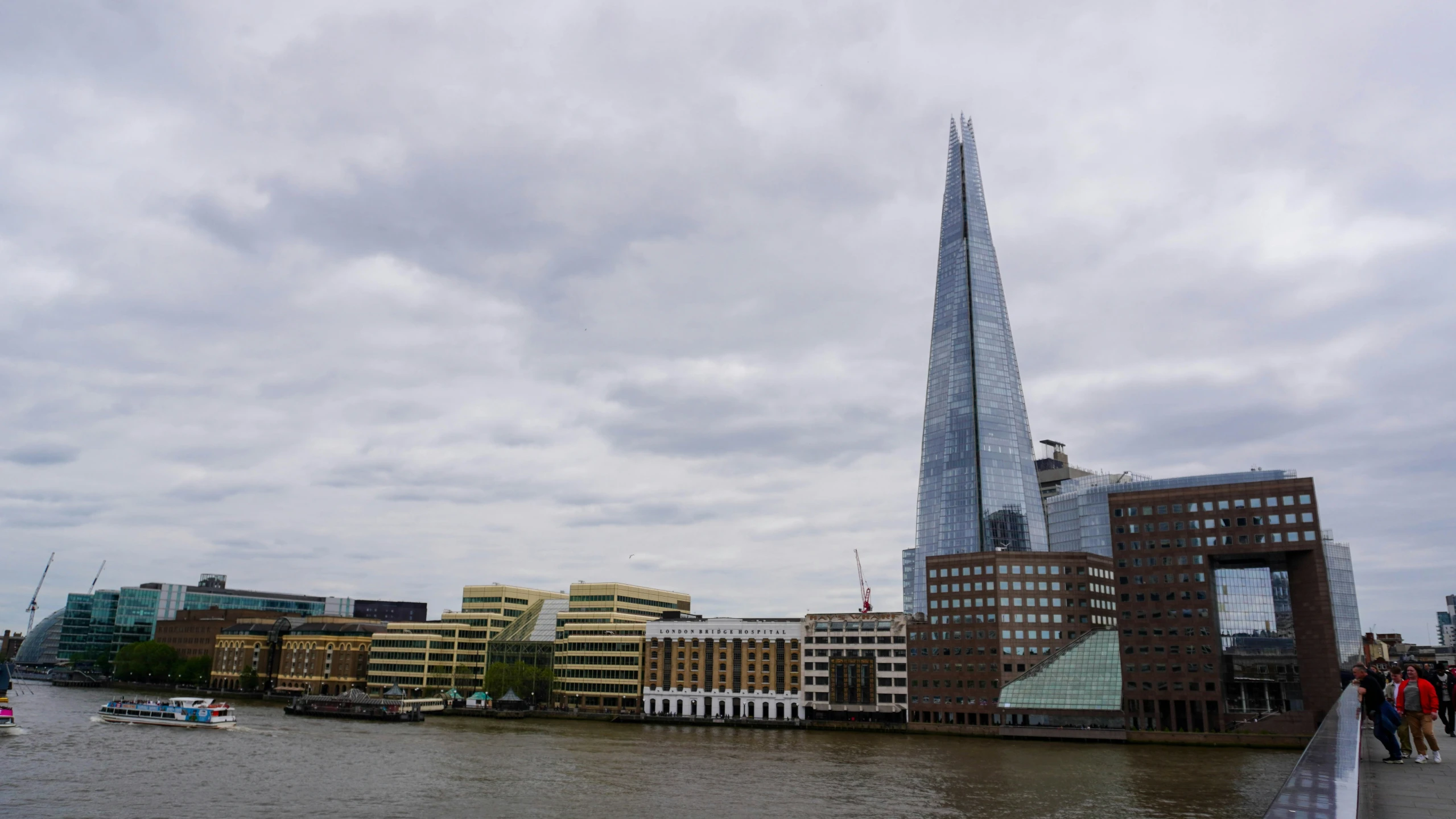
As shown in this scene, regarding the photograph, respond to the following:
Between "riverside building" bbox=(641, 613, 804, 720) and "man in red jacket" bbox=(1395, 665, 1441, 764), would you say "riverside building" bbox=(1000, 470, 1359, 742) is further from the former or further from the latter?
"man in red jacket" bbox=(1395, 665, 1441, 764)

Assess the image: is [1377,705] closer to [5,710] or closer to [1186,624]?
[5,710]

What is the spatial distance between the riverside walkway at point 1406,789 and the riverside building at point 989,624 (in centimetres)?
14441

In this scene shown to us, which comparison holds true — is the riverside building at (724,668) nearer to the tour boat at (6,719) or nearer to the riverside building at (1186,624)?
the riverside building at (1186,624)

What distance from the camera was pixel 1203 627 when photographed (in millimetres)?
149000

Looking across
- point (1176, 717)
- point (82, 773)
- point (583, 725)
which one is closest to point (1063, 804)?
point (82, 773)

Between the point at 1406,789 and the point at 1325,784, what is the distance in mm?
9647

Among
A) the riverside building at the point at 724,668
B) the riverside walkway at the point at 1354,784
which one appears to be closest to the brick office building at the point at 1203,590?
the riverside building at the point at 724,668

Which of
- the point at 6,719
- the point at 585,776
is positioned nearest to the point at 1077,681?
the point at 585,776

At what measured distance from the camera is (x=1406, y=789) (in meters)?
19.6

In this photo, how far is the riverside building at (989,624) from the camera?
539 ft

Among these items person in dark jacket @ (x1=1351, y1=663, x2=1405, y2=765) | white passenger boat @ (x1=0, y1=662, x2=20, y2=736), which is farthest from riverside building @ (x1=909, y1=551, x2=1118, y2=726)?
person in dark jacket @ (x1=1351, y1=663, x2=1405, y2=765)

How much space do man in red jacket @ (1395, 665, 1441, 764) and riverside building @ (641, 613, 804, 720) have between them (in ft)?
526

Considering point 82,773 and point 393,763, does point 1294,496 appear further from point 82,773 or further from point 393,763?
point 82,773

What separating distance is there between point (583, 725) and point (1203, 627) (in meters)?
101
